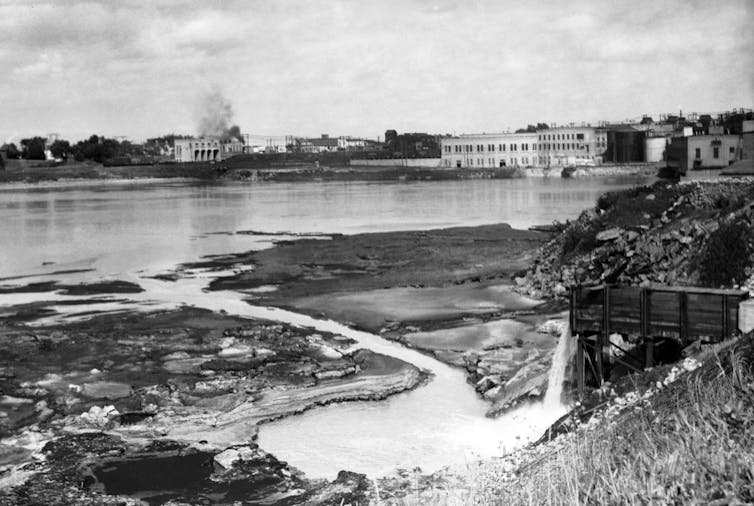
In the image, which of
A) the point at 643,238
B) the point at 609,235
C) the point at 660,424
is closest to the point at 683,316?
the point at 660,424

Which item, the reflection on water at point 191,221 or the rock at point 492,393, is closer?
the rock at point 492,393

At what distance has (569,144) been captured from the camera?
196 m

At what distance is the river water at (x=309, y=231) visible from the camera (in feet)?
52.6

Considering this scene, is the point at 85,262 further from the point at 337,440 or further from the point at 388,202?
the point at 388,202

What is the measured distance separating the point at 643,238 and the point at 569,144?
17176 centimetres

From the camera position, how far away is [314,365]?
70.3 ft

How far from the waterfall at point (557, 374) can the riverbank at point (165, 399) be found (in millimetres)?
3066

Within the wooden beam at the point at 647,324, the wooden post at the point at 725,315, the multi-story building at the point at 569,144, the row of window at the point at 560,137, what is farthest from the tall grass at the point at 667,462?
the row of window at the point at 560,137

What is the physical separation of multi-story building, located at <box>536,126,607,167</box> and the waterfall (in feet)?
572

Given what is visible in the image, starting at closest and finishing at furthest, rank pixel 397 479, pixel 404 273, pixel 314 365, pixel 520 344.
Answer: pixel 397 479 < pixel 314 365 < pixel 520 344 < pixel 404 273

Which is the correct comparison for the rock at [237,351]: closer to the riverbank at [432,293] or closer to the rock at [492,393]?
A: the riverbank at [432,293]

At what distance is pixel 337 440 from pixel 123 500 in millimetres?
4095

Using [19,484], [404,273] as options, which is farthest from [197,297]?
[19,484]

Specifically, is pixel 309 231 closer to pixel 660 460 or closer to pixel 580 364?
pixel 580 364
